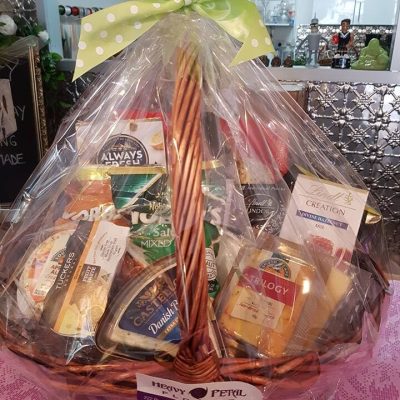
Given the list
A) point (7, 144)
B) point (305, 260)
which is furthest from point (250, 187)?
point (7, 144)

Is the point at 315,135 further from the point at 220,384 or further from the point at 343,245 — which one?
the point at 220,384

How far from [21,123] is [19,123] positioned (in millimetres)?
10

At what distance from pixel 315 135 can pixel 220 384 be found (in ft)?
1.67

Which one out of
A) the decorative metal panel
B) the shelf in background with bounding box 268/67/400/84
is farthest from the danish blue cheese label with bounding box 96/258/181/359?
the decorative metal panel

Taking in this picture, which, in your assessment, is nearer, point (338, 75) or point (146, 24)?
point (146, 24)

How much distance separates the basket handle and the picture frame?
163cm

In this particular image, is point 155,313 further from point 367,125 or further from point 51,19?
point 51,19

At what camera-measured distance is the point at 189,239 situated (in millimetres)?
507

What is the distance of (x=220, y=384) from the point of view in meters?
0.49

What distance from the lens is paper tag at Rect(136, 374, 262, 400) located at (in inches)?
19.4

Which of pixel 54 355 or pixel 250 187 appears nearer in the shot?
pixel 54 355

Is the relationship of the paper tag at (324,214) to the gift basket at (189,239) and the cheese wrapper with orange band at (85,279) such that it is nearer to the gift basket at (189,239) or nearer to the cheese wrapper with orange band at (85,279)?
the gift basket at (189,239)

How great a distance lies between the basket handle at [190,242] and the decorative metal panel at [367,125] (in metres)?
1.60

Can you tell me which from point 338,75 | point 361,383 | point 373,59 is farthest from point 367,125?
point 361,383
